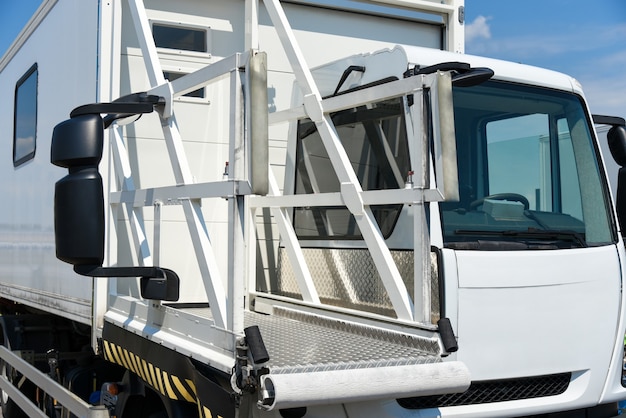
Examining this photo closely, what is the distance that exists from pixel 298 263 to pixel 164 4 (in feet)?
5.69

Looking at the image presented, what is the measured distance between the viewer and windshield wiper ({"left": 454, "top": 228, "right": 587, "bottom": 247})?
3.46 m

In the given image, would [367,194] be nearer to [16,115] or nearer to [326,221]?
[326,221]

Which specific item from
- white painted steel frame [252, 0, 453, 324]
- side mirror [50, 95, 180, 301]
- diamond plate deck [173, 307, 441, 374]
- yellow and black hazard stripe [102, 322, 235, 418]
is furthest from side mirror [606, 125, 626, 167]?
side mirror [50, 95, 180, 301]

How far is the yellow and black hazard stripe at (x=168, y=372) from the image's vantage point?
9.64 ft

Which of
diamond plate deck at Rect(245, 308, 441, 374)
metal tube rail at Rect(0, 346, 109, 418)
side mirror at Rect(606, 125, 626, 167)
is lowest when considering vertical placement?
metal tube rail at Rect(0, 346, 109, 418)

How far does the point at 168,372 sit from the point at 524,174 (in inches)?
76.7

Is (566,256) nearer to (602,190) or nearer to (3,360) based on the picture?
(602,190)

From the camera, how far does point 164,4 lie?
4504mm

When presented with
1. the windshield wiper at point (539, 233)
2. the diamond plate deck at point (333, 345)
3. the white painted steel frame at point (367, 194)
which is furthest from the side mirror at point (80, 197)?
the windshield wiper at point (539, 233)

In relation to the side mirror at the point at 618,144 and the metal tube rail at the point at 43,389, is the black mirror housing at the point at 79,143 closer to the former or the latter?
the metal tube rail at the point at 43,389

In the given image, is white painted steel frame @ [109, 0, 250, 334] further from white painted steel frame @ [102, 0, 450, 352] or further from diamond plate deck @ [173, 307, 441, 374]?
diamond plate deck @ [173, 307, 441, 374]

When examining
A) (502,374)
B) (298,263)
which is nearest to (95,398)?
(298,263)

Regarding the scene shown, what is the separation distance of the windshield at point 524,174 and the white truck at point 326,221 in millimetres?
11

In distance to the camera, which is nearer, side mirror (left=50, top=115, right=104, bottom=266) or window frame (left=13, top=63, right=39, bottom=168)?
side mirror (left=50, top=115, right=104, bottom=266)
